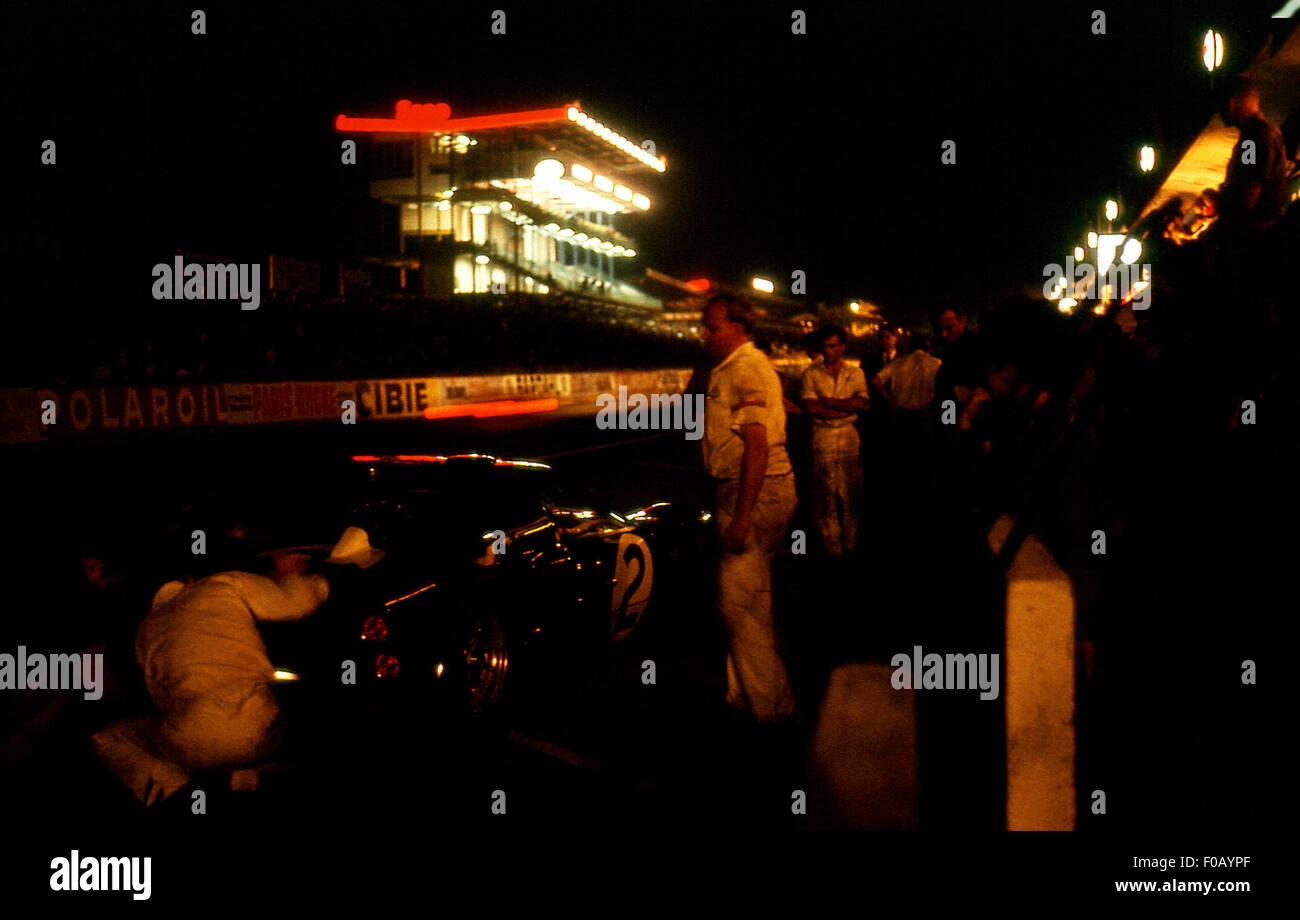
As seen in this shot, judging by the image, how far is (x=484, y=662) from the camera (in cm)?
468

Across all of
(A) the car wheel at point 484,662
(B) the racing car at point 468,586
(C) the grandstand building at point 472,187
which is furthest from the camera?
(C) the grandstand building at point 472,187

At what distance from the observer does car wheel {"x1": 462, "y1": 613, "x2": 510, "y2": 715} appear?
4.50 m

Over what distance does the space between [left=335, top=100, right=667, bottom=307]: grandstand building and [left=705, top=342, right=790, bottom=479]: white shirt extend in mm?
43751

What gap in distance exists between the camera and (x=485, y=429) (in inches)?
829

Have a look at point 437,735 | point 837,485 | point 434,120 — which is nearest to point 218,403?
point 837,485

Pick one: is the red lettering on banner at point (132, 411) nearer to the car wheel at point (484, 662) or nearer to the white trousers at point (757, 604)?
the car wheel at point (484, 662)

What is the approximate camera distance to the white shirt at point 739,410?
4438 mm

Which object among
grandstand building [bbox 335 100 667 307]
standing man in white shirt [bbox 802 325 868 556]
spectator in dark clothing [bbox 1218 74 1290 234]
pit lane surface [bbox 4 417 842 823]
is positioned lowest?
pit lane surface [bbox 4 417 842 823]

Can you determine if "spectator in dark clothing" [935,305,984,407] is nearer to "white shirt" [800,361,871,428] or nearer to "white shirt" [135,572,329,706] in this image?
"white shirt" [800,361,871,428]

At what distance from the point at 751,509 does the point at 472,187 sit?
168ft

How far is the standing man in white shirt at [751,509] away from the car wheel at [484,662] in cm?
111

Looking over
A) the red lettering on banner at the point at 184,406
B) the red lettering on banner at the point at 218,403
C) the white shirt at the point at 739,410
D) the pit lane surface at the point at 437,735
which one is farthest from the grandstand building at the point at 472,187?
the white shirt at the point at 739,410

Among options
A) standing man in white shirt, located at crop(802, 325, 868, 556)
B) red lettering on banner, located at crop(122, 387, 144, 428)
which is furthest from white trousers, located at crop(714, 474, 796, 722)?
red lettering on banner, located at crop(122, 387, 144, 428)

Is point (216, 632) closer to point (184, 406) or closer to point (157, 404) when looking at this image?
point (157, 404)
